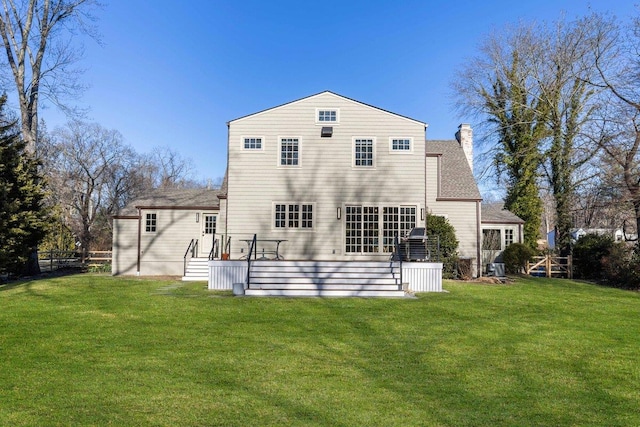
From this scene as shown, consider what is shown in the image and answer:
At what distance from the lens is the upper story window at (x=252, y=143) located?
17.3 m

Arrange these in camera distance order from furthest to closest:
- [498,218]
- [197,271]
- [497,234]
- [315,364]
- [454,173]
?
1. [498,218]
2. [497,234]
3. [454,173]
4. [197,271]
5. [315,364]

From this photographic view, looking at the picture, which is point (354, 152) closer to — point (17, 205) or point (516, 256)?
point (516, 256)

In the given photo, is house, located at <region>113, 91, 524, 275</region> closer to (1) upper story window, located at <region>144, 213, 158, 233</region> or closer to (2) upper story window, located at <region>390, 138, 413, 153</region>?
(2) upper story window, located at <region>390, 138, 413, 153</region>

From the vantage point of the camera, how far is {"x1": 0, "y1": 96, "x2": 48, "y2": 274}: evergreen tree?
14.9m

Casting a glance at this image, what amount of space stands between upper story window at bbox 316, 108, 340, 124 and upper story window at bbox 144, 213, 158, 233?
28.0 ft

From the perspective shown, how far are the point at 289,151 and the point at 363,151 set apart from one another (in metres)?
2.92

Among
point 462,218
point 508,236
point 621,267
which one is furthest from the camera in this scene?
point 508,236

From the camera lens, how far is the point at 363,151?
17406 millimetres

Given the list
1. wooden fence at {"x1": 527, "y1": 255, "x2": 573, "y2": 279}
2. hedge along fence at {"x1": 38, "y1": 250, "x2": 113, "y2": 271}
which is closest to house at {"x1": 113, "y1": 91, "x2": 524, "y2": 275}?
wooden fence at {"x1": 527, "y1": 255, "x2": 573, "y2": 279}

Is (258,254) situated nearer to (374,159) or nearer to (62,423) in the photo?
(374,159)

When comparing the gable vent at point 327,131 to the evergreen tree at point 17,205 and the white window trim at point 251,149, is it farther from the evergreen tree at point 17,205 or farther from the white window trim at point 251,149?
the evergreen tree at point 17,205

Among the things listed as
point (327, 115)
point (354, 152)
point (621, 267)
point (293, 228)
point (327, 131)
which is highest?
point (327, 115)

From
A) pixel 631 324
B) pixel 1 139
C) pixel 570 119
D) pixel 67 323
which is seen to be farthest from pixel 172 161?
pixel 631 324

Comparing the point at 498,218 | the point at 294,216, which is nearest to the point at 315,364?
the point at 294,216
